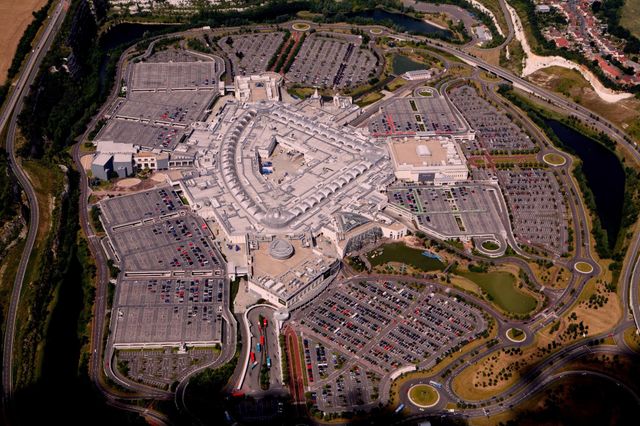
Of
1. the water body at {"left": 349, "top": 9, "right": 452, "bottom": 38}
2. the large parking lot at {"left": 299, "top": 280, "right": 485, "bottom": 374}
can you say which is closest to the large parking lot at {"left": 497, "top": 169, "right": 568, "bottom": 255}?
the large parking lot at {"left": 299, "top": 280, "right": 485, "bottom": 374}

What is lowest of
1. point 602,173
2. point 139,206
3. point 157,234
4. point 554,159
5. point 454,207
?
point 139,206

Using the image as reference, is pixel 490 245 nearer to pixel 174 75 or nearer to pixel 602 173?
pixel 602 173

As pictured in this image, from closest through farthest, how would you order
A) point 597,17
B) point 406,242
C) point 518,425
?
point 518,425 → point 406,242 → point 597,17

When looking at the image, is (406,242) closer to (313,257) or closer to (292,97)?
(313,257)

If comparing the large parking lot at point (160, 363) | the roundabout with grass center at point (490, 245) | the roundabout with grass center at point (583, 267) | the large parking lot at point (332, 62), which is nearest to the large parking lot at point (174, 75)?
the large parking lot at point (332, 62)

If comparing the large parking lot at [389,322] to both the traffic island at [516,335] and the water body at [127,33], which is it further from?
the water body at [127,33]

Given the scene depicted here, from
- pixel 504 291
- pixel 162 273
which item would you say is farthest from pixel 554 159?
pixel 162 273

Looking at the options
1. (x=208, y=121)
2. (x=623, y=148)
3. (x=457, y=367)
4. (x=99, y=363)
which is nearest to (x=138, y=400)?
(x=99, y=363)
